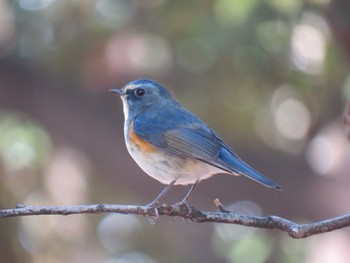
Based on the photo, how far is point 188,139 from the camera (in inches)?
195

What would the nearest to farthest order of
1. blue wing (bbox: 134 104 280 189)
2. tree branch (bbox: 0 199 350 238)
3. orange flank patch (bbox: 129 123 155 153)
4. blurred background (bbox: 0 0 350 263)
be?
tree branch (bbox: 0 199 350 238)
blue wing (bbox: 134 104 280 189)
orange flank patch (bbox: 129 123 155 153)
blurred background (bbox: 0 0 350 263)

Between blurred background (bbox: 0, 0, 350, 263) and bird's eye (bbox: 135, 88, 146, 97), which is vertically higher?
bird's eye (bbox: 135, 88, 146, 97)

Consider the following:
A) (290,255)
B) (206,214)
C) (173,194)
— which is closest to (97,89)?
(173,194)

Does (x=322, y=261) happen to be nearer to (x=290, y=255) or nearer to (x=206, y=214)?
(x=290, y=255)

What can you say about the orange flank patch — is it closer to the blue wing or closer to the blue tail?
the blue wing

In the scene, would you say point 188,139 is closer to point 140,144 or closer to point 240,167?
point 140,144

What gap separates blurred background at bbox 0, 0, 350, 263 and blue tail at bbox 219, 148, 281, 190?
3656mm

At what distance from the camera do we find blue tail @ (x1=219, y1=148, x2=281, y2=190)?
4189 millimetres

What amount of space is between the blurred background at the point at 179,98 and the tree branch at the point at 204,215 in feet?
14.5

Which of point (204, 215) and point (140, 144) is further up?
point (204, 215)

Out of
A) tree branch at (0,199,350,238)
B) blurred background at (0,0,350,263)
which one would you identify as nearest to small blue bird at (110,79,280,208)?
tree branch at (0,199,350,238)

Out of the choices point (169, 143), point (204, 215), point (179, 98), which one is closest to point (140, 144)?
point (169, 143)

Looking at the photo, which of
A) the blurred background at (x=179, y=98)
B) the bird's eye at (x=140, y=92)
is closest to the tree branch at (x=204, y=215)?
the bird's eye at (x=140, y=92)

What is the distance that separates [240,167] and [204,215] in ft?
2.02
